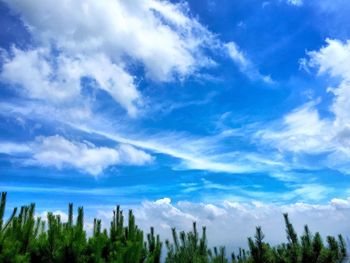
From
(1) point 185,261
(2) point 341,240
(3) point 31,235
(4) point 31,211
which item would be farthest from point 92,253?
(2) point 341,240

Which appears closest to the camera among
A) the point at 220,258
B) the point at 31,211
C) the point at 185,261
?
the point at 31,211

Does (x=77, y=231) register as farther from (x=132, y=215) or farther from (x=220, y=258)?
(x=220, y=258)

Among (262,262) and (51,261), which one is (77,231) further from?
(262,262)

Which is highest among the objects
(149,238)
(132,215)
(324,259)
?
(132,215)

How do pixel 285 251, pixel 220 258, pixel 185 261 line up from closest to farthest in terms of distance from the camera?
pixel 185 261 → pixel 220 258 → pixel 285 251

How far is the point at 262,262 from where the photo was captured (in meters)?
17.9

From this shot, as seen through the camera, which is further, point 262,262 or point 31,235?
point 262,262

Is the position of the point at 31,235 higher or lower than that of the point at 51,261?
higher

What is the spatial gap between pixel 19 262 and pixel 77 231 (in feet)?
5.16

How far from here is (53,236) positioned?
8.62 metres

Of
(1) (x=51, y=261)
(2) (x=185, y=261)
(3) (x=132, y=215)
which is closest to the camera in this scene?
(1) (x=51, y=261)

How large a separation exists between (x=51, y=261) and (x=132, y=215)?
130 inches

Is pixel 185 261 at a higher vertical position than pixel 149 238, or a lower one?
lower

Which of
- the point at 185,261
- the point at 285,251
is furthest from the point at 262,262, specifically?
the point at 185,261
